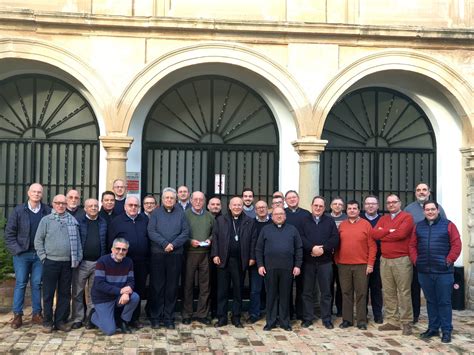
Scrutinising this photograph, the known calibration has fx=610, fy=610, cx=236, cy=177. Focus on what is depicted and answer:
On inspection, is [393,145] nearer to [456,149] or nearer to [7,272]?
[456,149]

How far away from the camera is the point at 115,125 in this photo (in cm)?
930

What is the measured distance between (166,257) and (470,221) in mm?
5230

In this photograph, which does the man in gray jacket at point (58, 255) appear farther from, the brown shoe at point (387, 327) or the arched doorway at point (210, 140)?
the brown shoe at point (387, 327)

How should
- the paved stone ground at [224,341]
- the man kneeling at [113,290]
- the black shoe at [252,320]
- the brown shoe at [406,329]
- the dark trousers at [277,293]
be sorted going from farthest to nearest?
the black shoe at [252,320] → the dark trousers at [277,293] → the brown shoe at [406,329] → the man kneeling at [113,290] → the paved stone ground at [224,341]

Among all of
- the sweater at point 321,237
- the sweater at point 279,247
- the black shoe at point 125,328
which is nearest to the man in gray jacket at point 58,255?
the black shoe at point 125,328

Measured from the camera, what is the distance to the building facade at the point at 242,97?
928 centimetres

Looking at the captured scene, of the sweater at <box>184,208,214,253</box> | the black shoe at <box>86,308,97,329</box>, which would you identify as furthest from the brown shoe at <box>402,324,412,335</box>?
the black shoe at <box>86,308,97,329</box>

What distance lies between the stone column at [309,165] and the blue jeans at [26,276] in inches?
162

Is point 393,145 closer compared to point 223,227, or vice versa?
point 223,227

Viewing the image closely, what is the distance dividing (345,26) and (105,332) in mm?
5743

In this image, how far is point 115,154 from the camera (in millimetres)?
9367

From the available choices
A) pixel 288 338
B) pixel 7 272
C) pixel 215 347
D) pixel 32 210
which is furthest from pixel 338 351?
pixel 7 272

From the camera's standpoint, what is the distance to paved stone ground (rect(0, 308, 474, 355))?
6.83 m

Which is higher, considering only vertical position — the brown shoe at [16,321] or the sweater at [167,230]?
the sweater at [167,230]
